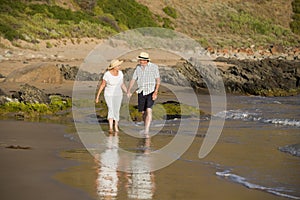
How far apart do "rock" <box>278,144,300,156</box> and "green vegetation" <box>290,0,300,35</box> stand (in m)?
59.7

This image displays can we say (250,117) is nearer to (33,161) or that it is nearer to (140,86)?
(140,86)

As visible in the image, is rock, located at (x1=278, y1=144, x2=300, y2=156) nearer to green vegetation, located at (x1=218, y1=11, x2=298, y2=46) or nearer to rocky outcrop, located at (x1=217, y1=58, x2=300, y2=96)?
rocky outcrop, located at (x1=217, y1=58, x2=300, y2=96)

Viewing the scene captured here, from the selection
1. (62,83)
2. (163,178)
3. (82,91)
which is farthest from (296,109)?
(163,178)

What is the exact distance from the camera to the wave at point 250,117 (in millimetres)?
13955

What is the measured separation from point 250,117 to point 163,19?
42026 millimetres

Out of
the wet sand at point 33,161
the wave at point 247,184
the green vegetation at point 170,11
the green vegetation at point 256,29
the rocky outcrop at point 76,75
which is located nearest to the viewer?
the wet sand at point 33,161

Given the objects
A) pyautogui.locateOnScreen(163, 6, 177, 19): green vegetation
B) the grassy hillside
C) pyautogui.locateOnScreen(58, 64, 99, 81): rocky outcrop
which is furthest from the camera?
pyautogui.locateOnScreen(163, 6, 177, 19): green vegetation

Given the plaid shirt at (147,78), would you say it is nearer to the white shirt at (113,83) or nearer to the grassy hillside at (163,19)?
the white shirt at (113,83)

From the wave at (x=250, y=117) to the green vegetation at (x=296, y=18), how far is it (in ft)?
179

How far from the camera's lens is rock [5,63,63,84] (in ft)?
65.4

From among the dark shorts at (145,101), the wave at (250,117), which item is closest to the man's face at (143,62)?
the dark shorts at (145,101)

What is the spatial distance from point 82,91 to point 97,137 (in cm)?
884

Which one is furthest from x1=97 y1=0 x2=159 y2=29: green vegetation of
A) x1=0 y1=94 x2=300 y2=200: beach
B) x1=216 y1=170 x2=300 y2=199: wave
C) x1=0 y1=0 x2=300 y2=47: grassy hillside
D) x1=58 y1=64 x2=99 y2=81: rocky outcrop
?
x1=216 y1=170 x2=300 y2=199: wave

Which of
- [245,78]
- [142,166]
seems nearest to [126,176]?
[142,166]
